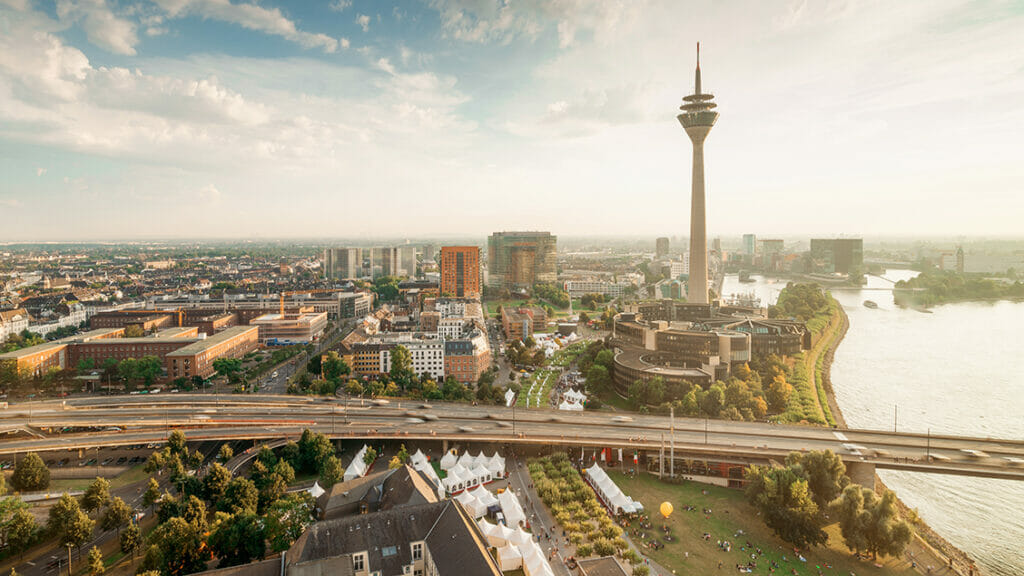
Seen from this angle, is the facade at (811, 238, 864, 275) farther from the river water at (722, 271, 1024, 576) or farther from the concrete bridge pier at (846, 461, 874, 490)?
the concrete bridge pier at (846, 461, 874, 490)

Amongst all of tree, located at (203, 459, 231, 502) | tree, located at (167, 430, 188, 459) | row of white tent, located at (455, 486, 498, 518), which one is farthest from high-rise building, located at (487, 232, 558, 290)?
tree, located at (203, 459, 231, 502)

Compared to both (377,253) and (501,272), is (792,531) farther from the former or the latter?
(377,253)

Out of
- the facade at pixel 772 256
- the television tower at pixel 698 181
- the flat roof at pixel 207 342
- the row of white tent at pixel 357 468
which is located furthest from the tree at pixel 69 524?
the facade at pixel 772 256

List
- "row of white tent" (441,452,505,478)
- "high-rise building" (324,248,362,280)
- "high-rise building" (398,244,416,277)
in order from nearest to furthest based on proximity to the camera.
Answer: "row of white tent" (441,452,505,478) < "high-rise building" (324,248,362,280) < "high-rise building" (398,244,416,277)

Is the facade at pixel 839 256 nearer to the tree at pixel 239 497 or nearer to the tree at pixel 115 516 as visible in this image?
the tree at pixel 239 497

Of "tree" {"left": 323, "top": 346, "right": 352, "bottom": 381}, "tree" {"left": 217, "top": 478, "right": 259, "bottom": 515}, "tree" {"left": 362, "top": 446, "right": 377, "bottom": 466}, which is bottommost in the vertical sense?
"tree" {"left": 362, "top": 446, "right": 377, "bottom": 466}

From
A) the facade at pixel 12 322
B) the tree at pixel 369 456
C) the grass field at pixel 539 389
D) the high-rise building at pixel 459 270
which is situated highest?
the high-rise building at pixel 459 270

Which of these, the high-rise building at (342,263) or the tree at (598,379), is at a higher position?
the high-rise building at (342,263)
